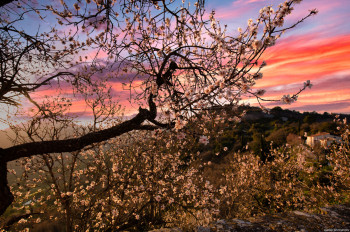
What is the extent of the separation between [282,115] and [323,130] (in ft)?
57.4

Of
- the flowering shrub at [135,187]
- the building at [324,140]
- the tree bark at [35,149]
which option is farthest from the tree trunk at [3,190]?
the building at [324,140]

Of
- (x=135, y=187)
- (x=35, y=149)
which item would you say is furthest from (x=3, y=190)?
(x=135, y=187)

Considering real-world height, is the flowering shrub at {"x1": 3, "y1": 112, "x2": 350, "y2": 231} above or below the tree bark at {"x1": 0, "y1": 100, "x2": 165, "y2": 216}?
below

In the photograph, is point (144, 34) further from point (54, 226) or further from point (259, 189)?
point (54, 226)

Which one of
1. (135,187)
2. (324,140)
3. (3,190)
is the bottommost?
(135,187)

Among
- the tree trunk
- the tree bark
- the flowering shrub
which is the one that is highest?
the tree bark

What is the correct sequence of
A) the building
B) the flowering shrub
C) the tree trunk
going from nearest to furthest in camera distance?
the tree trunk → the flowering shrub → the building

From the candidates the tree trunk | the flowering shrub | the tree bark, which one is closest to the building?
the flowering shrub

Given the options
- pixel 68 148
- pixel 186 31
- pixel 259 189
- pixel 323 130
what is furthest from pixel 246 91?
pixel 323 130

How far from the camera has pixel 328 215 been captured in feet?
7.34

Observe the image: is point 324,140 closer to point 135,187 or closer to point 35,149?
point 135,187

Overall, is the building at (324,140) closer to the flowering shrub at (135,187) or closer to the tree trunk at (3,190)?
the flowering shrub at (135,187)

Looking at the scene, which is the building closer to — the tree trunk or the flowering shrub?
the flowering shrub

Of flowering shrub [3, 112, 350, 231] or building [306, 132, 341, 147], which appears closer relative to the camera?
flowering shrub [3, 112, 350, 231]
